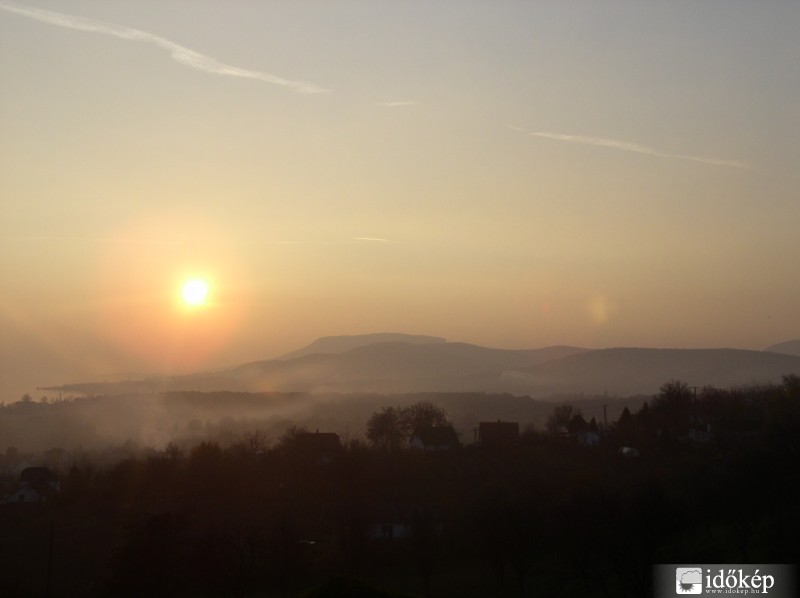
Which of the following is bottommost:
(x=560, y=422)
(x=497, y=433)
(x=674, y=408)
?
(x=497, y=433)

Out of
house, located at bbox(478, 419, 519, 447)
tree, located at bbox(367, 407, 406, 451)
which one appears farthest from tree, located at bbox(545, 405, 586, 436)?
tree, located at bbox(367, 407, 406, 451)

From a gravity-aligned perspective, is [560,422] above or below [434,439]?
above

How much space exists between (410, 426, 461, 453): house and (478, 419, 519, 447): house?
2327 mm

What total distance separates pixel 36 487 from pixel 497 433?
32.4 metres

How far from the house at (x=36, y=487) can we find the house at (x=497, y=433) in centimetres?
2891

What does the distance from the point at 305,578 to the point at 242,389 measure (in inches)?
6502

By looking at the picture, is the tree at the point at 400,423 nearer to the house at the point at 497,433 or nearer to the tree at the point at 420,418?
the tree at the point at 420,418

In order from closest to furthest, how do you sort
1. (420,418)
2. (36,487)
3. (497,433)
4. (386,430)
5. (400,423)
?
(36,487)
(497,433)
(386,430)
(400,423)
(420,418)

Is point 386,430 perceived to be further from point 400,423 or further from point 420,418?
point 420,418

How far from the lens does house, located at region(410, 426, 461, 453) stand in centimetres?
6247

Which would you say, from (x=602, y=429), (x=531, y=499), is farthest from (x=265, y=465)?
(x=602, y=429)

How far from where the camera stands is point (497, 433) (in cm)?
6694

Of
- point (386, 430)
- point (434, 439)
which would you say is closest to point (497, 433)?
point (434, 439)

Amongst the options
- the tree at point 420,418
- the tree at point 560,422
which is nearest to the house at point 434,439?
the tree at point 420,418
